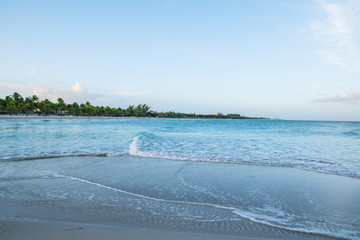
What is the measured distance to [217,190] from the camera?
5.32 meters

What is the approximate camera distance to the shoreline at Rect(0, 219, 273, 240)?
116 inches

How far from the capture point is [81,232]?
10.1 feet

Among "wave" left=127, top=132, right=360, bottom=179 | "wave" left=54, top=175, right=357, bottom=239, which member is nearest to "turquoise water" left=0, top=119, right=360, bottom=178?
"wave" left=127, top=132, right=360, bottom=179

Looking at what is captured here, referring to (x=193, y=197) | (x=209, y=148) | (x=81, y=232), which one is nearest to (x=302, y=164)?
(x=209, y=148)

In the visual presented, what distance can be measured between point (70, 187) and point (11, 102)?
392ft

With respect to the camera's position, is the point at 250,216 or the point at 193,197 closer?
the point at 250,216

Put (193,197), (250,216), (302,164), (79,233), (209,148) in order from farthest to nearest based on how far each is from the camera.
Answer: (209,148)
(302,164)
(193,197)
(250,216)
(79,233)

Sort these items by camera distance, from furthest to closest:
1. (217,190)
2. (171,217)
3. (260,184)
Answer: (260,184)
(217,190)
(171,217)

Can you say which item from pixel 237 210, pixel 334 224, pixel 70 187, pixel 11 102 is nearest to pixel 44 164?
pixel 70 187

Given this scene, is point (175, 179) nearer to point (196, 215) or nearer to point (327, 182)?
point (196, 215)

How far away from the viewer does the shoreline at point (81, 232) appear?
2957 mm

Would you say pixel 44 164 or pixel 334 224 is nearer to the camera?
pixel 334 224

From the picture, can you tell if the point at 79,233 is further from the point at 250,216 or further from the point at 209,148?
the point at 209,148

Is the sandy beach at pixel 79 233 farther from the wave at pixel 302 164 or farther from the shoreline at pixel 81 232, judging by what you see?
the wave at pixel 302 164
